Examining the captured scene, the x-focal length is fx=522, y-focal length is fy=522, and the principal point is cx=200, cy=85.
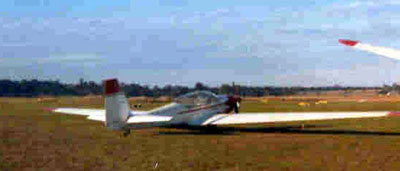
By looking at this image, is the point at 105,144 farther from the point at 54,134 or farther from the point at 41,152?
the point at 54,134

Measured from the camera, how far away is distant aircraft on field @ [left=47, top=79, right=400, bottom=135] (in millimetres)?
14633

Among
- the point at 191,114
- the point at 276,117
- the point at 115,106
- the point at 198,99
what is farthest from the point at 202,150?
the point at 198,99

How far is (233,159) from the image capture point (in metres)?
10.1

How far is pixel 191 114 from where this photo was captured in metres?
16.9

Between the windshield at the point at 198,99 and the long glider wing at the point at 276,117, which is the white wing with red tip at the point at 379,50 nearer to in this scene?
the long glider wing at the point at 276,117

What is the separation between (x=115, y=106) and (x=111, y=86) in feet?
2.01

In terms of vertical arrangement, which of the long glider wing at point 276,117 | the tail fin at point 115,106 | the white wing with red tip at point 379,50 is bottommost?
the long glider wing at point 276,117

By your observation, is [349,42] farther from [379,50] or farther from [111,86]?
[111,86]

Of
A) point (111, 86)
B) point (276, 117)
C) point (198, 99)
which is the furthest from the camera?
point (198, 99)

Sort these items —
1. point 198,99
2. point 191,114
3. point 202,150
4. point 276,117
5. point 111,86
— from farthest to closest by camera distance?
point 198,99
point 191,114
point 276,117
point 111,86
point 202,150

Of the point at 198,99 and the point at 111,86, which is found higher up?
the point at 111,86

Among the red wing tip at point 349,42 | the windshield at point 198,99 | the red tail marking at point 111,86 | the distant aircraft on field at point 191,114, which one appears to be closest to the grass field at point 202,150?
the distant aircraft on field at point 191,114

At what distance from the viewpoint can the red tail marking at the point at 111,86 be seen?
14.3 metres

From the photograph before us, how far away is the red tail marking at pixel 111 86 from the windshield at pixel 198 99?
294 cm
